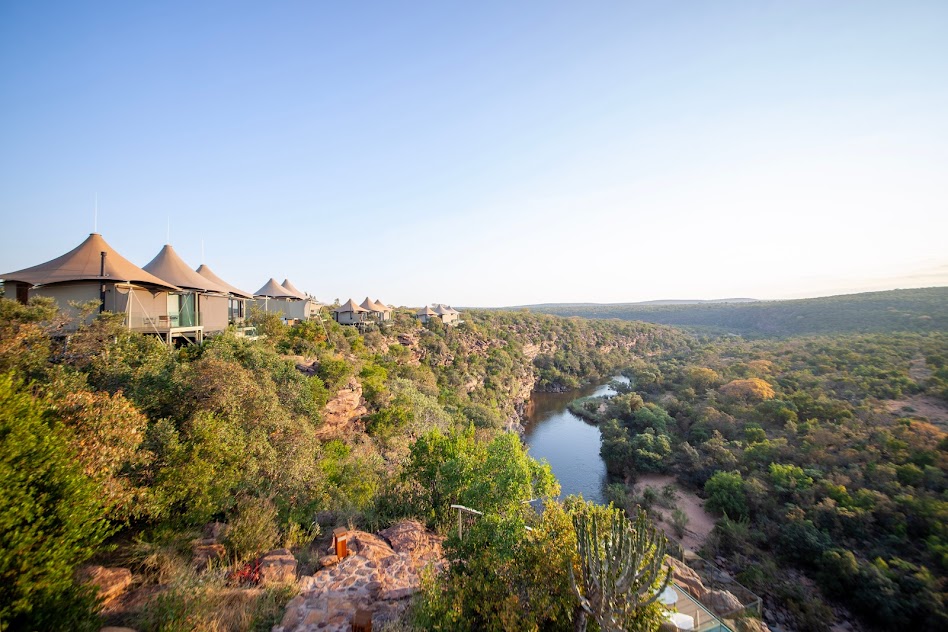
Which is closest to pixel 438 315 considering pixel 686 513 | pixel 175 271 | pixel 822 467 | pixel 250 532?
pixel 175 271

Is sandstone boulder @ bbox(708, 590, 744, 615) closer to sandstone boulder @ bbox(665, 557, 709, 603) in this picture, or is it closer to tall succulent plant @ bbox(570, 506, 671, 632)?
sandstone boulder @ bbox(665, 557, 709, 603)

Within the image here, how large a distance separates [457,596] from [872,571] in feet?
47.3

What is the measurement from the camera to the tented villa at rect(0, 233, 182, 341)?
1013cm

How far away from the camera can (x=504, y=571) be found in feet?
17.7

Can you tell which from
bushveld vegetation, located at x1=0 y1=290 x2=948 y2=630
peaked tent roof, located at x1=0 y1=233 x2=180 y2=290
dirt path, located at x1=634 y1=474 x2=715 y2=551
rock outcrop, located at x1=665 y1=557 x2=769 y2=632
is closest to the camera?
bushveld vegetation, located at x1=0 y1=290 x2=948 y2=630

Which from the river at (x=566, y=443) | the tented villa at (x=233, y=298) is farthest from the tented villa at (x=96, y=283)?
the river at (x=566, y=443)

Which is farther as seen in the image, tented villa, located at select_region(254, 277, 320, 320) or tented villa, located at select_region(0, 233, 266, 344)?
tented villa, located at select_region(254, 277, 320, 320)

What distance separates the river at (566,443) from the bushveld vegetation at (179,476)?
12498mm

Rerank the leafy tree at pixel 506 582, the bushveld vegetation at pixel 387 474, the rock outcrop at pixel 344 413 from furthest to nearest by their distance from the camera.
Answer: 1. the rock outcrop at pixel 344 413
2. the leafy tree at pixel 506 582
3. the bushveld vegetation at pixel 387 474

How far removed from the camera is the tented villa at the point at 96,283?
1013cm

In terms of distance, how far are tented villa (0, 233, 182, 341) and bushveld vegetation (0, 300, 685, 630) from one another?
76.5 inches

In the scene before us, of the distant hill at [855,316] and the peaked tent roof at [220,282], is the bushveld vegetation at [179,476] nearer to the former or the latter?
the peaked tent roof at [220,282]

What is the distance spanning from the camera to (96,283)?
10.6 meters

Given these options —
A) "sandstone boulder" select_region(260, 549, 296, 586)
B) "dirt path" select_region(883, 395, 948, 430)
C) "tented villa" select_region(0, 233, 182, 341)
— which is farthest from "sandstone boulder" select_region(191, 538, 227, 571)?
"dirt path" select_region(883, 395, 948, 430)
